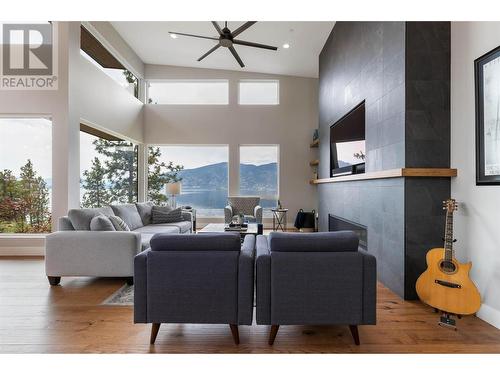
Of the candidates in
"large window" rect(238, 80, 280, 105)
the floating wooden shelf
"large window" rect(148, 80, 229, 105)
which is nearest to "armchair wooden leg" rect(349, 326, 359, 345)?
the floating wooden shelf

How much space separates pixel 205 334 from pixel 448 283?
6.42ft

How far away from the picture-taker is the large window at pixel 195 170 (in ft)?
24.1

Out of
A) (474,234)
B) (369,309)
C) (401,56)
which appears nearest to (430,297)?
(474,234)

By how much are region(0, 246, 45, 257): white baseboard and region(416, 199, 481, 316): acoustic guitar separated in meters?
5.17

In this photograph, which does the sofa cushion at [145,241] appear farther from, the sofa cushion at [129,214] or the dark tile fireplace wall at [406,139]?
the dark tile fireplace wall at [406,139]

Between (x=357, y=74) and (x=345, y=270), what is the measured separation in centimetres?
297

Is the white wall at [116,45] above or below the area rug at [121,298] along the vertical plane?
above

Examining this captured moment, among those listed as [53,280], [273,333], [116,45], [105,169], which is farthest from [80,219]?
[116,45]

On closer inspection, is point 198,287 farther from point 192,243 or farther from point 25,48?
point 25,48

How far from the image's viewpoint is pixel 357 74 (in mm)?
3775

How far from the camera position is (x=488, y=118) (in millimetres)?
2199

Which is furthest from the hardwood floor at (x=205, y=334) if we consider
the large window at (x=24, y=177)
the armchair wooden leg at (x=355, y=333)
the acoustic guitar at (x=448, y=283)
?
the large window at (x=24, y=177)

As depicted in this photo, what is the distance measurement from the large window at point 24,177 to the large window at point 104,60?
1.48m

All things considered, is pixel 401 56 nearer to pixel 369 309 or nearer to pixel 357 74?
pixel 357 74
